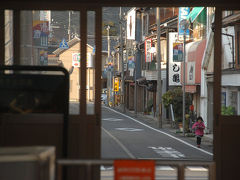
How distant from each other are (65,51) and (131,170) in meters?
3.35

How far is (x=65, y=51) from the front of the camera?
8.48 m

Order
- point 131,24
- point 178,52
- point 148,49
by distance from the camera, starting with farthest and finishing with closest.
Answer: point 131,24
point 148,49
point 178,52

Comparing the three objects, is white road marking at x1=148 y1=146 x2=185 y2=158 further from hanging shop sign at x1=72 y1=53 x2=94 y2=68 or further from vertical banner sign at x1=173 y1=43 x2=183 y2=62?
hanging shop sign at x1=72 y1=53 x2=94 y2=68

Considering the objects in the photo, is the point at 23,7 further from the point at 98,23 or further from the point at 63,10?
the point at 98,23

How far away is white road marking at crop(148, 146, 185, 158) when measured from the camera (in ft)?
69.0

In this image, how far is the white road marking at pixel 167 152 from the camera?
69.0ft

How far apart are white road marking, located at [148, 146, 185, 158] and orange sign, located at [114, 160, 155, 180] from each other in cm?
1525

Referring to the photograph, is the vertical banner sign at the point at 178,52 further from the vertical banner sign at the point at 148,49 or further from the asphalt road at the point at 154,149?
the vertical banner sign at the point at 148,49

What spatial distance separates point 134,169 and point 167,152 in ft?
55.5

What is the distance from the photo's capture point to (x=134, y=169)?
5609mm

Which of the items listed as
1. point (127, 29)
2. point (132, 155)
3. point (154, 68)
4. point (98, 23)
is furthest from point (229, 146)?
point (127, 29)

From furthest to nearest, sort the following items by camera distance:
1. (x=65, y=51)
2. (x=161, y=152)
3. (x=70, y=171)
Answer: (x=161, y=152) → (x=65, y=51) → (x=70, y=171)

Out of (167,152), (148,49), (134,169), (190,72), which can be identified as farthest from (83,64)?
(148,49)

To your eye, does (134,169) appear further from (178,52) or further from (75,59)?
→ (178,52)
